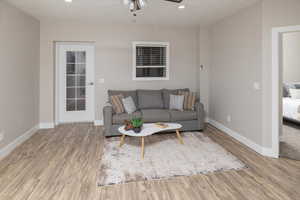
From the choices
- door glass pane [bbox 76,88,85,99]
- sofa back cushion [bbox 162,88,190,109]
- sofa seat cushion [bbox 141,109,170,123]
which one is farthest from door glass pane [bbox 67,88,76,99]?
sofa back cushion [bbox 162,88,190,109]

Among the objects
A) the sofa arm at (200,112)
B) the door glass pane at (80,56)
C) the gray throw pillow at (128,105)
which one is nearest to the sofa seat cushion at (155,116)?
the gray throw pillow at (128,105)

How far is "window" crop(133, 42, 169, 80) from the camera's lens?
16.8 feet

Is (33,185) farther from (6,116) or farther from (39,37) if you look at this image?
(39,37)

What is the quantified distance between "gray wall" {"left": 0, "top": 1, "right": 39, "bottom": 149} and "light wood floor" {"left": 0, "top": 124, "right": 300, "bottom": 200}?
2.00 feet

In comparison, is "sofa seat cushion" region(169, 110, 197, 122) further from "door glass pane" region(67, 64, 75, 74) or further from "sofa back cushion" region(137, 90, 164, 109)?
"door glass pane" region(67, 64, 75, 74)

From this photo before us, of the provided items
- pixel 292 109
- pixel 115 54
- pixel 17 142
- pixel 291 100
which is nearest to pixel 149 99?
pixel 115 54

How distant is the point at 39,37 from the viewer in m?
4.59

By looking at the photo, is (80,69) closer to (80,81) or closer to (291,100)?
(80,81)

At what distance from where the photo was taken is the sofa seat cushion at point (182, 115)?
14.1ft

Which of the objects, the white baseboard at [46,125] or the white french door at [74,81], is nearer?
the white baseboard at [46,125]

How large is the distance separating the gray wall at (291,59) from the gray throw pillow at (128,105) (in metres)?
5.35

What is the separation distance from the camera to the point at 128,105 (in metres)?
4.34

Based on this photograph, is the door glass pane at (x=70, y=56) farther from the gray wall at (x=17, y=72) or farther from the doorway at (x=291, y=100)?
the doorway at (x=291, y=100)

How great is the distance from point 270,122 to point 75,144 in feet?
11.5
